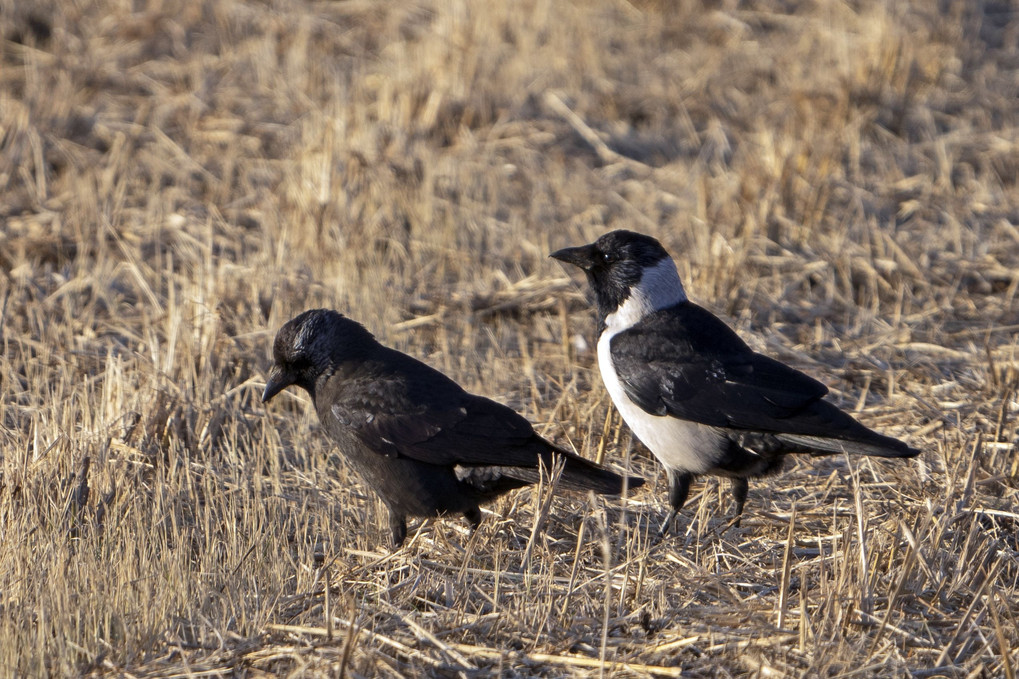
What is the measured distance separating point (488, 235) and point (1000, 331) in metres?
3.50

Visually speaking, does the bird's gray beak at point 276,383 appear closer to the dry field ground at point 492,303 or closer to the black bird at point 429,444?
the black bird at point 429,444

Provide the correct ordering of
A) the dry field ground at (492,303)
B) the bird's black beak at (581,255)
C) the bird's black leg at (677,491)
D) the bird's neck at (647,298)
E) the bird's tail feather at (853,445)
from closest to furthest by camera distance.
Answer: the dry field ground at (492,303) → the bird's tail feather at (853,445) → the bird's black leg at (677,491) → the bird's neck at (647,298) → the bird's black beak at (581,255)

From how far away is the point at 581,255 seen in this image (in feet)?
19.6

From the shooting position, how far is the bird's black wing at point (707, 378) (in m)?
5.16

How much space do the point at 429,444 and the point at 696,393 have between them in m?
1.20

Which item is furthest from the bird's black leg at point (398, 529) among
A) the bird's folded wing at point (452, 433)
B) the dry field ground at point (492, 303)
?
the bird's folded wing at point (452, 433)

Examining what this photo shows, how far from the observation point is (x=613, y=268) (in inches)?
230

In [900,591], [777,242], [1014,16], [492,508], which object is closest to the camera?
[900,591]

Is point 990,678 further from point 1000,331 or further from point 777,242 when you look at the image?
point 777,242

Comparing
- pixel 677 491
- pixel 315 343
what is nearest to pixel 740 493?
pixel 677 491

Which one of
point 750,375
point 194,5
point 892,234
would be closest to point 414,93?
point 194,5

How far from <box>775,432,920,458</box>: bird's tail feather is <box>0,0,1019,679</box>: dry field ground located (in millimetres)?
271

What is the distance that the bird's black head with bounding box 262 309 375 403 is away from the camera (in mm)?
5586

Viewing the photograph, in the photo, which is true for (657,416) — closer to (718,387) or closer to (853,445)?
(718,387)
